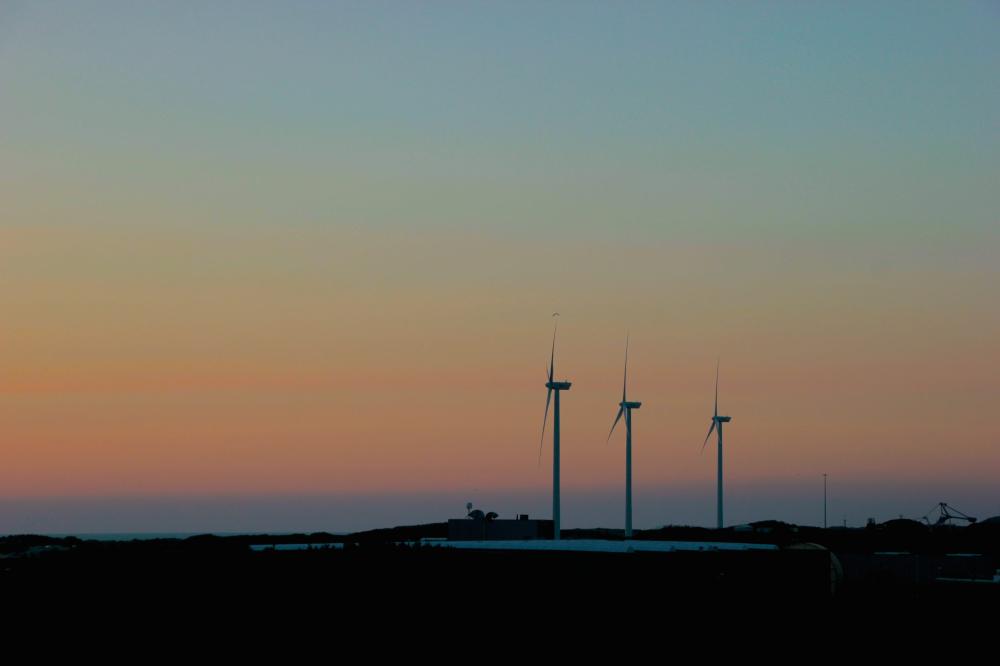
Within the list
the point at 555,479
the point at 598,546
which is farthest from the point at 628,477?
the point at 598,546

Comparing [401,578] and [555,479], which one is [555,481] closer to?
[555,479]

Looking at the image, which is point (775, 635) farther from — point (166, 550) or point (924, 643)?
point (166, 550)

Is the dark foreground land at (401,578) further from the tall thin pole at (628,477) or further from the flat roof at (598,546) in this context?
the tall thin pole at (628,477)

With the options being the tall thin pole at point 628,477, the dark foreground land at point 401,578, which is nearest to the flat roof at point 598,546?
the dark foreground land at point 401,578

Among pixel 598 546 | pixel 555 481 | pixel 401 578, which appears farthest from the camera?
pixel 555 481

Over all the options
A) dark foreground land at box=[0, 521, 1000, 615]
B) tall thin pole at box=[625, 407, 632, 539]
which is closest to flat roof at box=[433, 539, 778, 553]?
dark foreground land at box=[0, 521, 1000, 615]

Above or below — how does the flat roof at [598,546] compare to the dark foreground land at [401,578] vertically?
above

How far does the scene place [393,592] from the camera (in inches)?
3642

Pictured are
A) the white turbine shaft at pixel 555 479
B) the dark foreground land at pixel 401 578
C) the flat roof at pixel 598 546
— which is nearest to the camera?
the dark foreground land at pixel 401 578

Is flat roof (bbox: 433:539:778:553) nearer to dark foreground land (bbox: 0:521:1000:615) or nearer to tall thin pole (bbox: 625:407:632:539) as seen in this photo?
dark foreground land (bbox: 0:521:1000:615)

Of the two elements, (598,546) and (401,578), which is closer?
(401,578)

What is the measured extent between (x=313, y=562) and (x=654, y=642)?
24.2 metres

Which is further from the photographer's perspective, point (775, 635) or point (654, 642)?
point (775, 635)

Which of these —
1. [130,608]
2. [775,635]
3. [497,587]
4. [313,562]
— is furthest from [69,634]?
[775,635]
